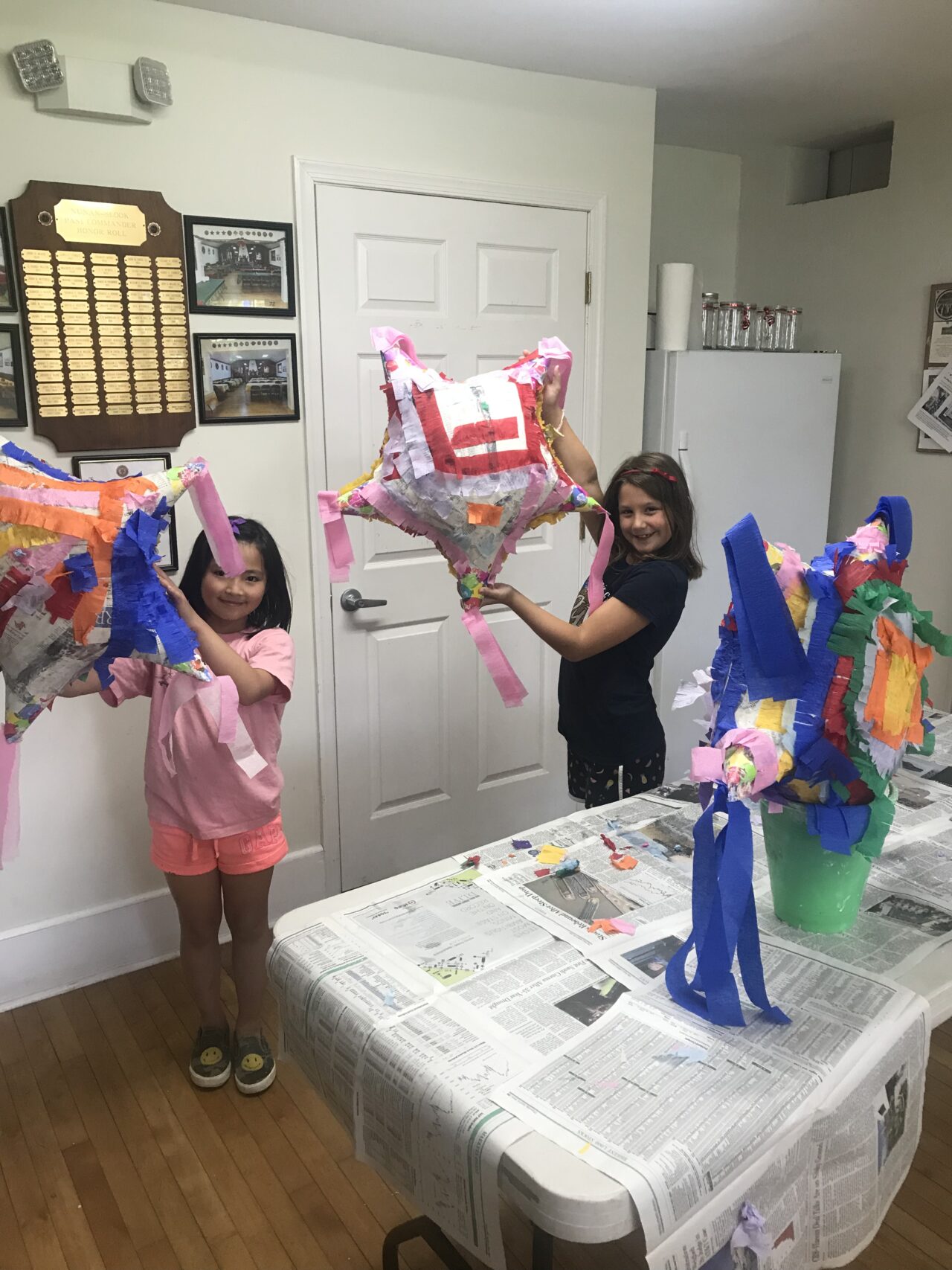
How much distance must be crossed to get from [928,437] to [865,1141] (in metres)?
2.70

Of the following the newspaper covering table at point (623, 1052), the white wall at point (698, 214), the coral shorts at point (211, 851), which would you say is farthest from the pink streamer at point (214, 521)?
the white wall at point (698, 214)

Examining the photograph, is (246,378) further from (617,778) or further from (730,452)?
(730,452)

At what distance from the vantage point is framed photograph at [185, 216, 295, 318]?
A: 218cm

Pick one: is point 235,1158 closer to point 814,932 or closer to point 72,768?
point 72,768

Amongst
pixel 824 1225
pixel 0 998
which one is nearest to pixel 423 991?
pixel 824 1225

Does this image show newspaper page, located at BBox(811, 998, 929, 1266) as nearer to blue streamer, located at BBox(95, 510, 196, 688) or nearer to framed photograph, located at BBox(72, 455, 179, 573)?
blue streamer, located at BBox(95, 510, 196, 688)

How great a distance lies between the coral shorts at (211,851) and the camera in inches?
72.8

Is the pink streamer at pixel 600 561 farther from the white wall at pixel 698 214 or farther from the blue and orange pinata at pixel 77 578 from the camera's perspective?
the white wall at pixel 698 214

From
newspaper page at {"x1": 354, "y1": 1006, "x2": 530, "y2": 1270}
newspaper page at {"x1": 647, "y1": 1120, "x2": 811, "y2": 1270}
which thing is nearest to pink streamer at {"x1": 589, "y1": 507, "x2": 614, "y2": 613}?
newspaper page at {"x1": 354, "y1": 1006, "x2": 530, "y2": 1270}

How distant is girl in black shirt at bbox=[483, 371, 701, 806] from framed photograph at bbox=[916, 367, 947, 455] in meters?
1.74

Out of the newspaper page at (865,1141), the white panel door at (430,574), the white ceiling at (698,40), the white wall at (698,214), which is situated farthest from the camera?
the white wall at (698,214)

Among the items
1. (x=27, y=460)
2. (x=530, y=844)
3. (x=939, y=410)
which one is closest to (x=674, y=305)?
(x=939, y=410)

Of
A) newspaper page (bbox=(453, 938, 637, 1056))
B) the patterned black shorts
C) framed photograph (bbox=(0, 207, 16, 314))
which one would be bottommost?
the patterned black shorts

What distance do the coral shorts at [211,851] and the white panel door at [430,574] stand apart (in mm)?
741
